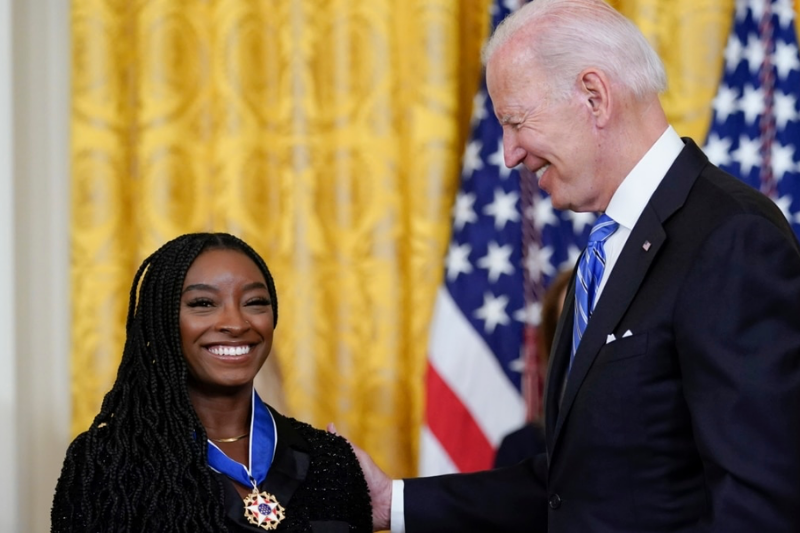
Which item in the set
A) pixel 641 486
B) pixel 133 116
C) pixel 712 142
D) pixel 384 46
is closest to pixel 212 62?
pixel 133 116

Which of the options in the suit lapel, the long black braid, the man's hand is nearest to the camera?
the suit lapel

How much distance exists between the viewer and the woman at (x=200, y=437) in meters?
2.36

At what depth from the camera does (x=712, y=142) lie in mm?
4121

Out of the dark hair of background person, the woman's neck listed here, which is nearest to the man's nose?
the woman's neck

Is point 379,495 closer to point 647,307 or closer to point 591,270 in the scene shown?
point 591,270

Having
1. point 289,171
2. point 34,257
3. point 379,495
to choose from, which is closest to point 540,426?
point 379,495

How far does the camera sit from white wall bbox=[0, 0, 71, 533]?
12.8 feet

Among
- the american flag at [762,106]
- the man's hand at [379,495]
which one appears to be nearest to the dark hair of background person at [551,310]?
the american flag at [762,106]

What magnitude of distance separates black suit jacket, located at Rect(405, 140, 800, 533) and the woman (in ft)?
1.82

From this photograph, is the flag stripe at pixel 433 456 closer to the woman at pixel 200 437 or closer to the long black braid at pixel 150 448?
the woman at pixel 200 437

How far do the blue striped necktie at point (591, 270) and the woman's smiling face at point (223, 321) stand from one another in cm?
70

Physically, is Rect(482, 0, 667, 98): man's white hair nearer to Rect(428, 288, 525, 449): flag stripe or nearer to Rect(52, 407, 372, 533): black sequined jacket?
Rect(52, 407, 372, 533): black sequined jacket

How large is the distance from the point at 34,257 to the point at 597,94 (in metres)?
2.59

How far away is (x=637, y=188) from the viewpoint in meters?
2.31
